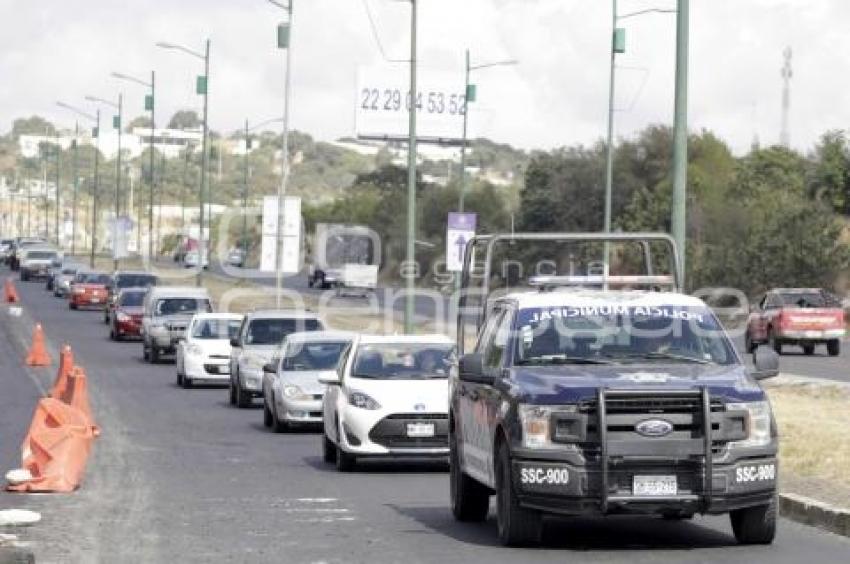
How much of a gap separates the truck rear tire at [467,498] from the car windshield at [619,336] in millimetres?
1680

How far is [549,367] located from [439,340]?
32.7 ft

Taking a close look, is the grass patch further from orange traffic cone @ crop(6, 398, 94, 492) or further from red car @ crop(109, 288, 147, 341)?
red car @ crop(109, 288, 147, 341)

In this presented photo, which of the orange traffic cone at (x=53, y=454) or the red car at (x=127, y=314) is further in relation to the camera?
the red car at (x=127, y=314)

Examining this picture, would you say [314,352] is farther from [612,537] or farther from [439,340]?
[612,537]

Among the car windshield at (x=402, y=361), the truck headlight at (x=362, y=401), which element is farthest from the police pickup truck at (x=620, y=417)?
the car windshield at (x=402, y=361)

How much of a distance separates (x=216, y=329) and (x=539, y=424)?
95.8ft

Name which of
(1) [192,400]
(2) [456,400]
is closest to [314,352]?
(1) [192,400]

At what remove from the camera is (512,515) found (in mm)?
15445

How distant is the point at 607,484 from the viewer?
14773 millimetres

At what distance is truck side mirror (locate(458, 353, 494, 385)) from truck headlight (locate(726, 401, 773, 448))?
202 centimetres

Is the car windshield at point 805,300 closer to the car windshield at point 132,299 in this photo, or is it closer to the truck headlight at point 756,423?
the car windshield at point 132,299

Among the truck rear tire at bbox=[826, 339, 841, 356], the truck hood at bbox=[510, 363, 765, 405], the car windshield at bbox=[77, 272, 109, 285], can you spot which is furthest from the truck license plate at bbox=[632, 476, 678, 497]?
the car windshield at bbox=[77, 272, 109, 285]

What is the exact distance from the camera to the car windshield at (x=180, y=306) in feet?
177

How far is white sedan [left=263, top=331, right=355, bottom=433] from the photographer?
29.8 meters
